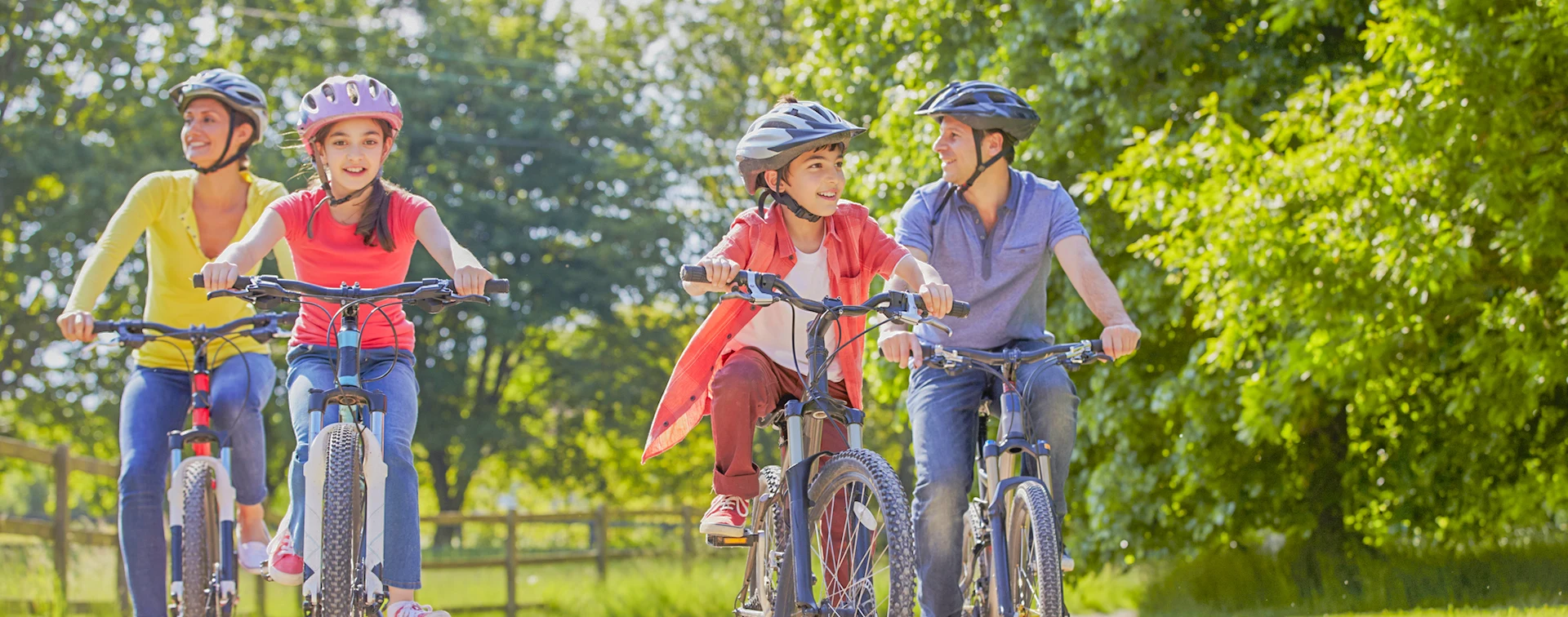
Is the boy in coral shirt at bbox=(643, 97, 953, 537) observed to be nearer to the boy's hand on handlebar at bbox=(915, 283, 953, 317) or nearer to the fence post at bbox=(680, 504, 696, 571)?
the boy's hand on handlebar at bbox=(915, 283, 953, 317)

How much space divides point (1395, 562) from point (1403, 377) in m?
2.09

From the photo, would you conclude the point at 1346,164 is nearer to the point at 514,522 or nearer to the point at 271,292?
the point at 271,292

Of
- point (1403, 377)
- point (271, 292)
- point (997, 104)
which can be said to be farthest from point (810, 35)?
point (271, 292)

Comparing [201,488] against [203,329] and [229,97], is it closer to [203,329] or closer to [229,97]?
[203,329]

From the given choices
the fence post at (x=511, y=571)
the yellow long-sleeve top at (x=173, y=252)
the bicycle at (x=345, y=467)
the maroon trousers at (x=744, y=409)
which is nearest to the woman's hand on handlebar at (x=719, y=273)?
the maroon trousers at (x=744, y=409)

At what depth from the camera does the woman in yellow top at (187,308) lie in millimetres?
5645

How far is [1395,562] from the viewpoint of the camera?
12156 millimetres

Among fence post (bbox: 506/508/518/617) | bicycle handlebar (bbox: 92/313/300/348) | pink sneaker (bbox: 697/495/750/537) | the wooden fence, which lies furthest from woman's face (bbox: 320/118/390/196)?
fence post (bbox: 506/508/518/617)

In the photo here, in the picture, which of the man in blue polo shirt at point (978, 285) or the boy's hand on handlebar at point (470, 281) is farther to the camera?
the man in blue polo shirt at point (978, 285)

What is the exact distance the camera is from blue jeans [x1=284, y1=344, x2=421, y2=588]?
4406 mm

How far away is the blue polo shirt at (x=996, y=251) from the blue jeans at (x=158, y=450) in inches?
92.2

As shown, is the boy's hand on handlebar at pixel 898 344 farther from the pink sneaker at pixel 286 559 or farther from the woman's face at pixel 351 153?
the pink sneaker at pixel 286 559

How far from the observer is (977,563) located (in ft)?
15.8

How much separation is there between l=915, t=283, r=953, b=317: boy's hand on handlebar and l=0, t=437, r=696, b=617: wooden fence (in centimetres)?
744
